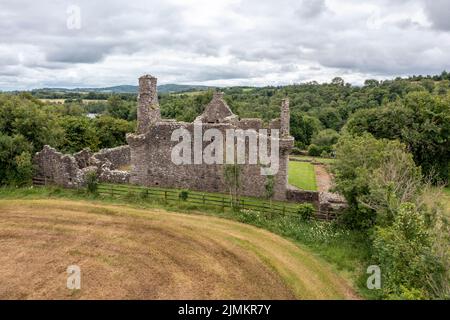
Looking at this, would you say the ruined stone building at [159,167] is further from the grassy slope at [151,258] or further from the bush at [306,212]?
the grassy slope at [151,258]

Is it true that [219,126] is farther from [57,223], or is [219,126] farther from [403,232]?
[403,232]

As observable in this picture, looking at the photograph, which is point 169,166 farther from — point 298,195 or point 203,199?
point 298,195

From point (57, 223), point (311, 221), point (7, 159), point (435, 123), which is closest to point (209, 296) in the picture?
point (311, 221)

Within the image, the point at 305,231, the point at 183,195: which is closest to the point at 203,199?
the point at 183,195

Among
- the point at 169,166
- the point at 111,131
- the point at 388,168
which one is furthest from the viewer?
the point at 111,131

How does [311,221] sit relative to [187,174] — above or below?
below
